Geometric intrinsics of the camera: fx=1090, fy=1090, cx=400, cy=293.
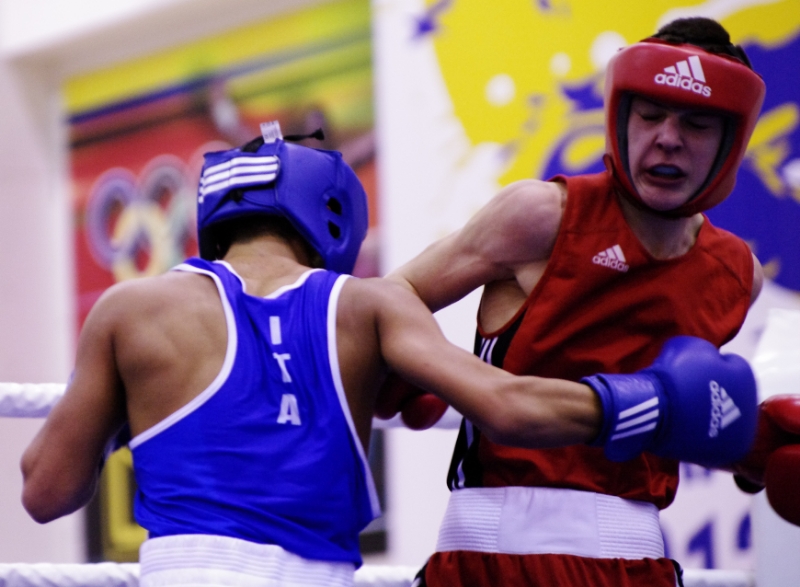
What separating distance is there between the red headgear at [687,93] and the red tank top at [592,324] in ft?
0.26

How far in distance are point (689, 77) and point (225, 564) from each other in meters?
0.92

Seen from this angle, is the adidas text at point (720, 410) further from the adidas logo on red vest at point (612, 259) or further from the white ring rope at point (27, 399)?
the white ring rope at point (27, 399)

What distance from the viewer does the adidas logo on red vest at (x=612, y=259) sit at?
5.22 ft

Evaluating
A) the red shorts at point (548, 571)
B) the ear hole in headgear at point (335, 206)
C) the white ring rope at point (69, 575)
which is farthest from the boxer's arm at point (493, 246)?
the white ring rope at point (69, 575)

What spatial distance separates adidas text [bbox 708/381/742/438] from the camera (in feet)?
4.67

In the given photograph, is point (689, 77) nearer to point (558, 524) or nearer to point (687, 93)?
point (687, 93)

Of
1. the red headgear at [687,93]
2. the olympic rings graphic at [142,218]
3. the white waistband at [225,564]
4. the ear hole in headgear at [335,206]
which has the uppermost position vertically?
the olympic rings graphic at [142,218]

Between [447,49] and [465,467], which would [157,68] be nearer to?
[447,49]

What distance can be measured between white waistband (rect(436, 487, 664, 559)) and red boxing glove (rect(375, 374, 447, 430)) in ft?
0.70

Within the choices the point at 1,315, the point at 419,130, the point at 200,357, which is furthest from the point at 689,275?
the point at 1,315

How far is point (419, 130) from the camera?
354 cm

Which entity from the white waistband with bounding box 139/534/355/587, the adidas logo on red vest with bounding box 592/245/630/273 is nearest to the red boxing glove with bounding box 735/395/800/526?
the adidas logo on red vest with bounding box 592/245/630/273

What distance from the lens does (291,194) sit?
1.56 meters

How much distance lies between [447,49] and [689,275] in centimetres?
201
